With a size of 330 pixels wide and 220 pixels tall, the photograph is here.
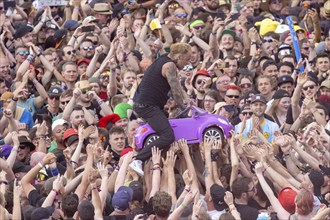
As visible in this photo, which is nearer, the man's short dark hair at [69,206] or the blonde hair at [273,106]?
the man's short dark hair at [69,206]

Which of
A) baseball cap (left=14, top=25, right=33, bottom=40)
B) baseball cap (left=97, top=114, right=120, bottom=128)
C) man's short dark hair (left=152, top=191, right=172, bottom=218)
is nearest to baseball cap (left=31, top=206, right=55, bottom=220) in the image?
man's short dark hair (left=152, top=191, right=172, bottom=218)

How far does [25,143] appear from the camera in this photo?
64.0ft

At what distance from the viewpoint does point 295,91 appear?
67.6ft

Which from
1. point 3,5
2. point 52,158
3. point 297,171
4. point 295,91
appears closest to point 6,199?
point 52,158

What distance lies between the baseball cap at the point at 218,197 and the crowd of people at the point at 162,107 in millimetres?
11

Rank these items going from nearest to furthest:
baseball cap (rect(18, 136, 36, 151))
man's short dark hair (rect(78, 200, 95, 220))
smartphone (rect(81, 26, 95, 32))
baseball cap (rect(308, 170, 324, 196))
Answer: man's short dark hair (rect(78, 200, 95, 220)), baseball cap (rect(308, 170, 324, 196)), baseball cap (rect(18, 136, 36, 151)), smartphone (rect(81, 26, 95, 32))

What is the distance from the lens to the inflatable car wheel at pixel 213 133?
1797 centimetres

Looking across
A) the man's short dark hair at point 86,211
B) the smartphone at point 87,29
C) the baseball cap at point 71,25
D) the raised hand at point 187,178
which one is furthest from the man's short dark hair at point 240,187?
the baseball cap at point 71,25

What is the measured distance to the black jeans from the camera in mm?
17797

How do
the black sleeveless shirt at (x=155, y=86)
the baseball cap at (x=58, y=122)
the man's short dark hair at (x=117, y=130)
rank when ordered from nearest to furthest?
1. the black sleeveless shirt at (x=155, y=86)
2. the man's short dark hair at (x=117, y=130)
3. the baseball cap at (x=58, y=122)

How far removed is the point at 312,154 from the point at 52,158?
336 centimetres

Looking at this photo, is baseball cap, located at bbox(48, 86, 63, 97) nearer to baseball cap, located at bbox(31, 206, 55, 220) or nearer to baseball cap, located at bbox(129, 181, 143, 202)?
baseball cap, located at bbox(129, 181, 143, 202)

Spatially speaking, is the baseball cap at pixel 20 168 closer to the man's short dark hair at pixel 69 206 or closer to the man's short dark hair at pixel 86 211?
the man's short dark hair at pixel 69 206

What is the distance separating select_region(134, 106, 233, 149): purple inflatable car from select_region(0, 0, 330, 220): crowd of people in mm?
122
